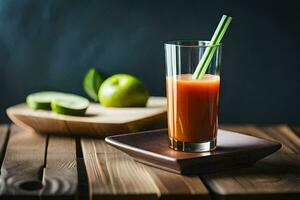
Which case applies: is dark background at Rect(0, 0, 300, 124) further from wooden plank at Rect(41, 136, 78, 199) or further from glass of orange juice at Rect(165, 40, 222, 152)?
glass of orange juice at Rect(165, 40, 222, 152)

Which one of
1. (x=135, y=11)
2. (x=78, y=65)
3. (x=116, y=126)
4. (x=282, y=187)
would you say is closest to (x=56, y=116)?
(x=116, y=126)

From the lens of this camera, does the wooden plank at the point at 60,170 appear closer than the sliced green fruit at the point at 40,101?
Yes

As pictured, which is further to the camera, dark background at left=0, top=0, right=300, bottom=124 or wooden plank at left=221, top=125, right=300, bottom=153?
dark background at left=0, top=0, right=300, bottom=124

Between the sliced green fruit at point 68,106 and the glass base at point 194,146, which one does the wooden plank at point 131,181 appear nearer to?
the glass base at point 194,146

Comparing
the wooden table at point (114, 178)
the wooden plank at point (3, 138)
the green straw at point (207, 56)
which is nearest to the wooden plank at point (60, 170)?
the wooden table at point (114, 178)

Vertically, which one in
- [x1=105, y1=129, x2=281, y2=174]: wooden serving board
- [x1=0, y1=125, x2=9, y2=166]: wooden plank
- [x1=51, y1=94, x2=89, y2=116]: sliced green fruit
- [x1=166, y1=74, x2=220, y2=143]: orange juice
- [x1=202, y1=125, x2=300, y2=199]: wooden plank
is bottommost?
[x1=202, y1=125, x2=300, y2=199]: wooden plank

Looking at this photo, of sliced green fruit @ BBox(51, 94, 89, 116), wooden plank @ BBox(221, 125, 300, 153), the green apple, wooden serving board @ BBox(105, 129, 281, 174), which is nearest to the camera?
wooden serving board @ BBox(105, 129, 281, 174)

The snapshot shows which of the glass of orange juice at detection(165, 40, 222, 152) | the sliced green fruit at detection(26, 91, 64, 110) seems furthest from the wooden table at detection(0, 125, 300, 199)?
the sliced green fruit at detection(26, 91, 64, 110)
